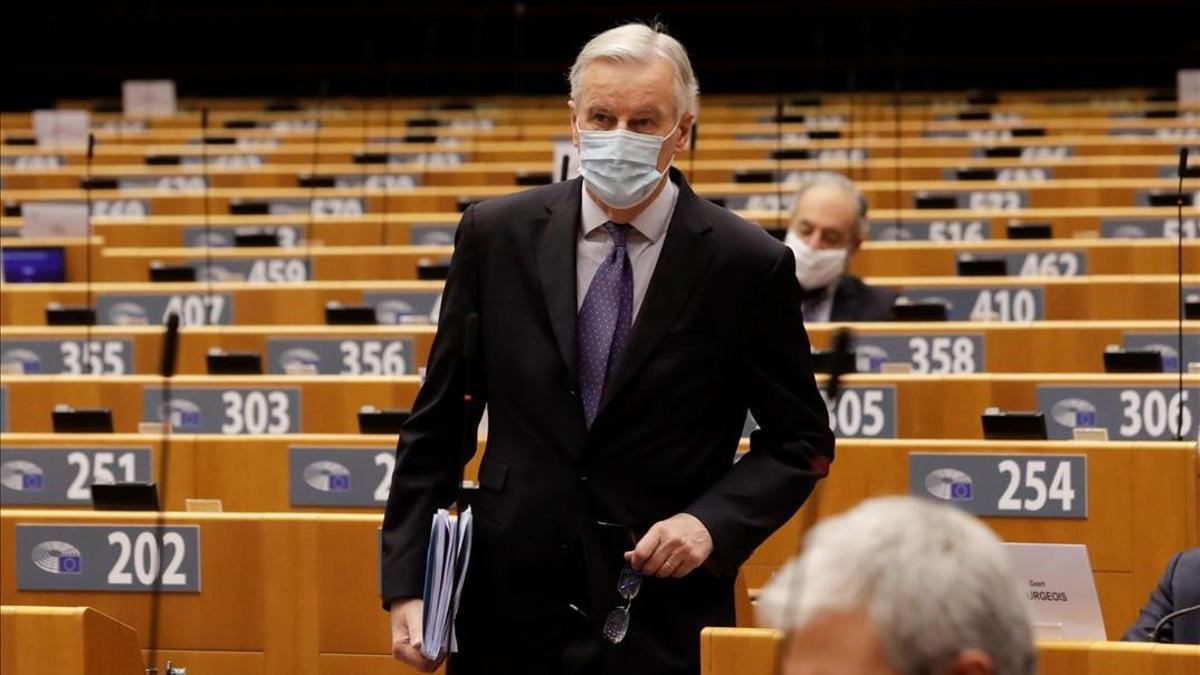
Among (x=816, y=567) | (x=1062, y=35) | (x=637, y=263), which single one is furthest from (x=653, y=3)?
(x=816, y=567)

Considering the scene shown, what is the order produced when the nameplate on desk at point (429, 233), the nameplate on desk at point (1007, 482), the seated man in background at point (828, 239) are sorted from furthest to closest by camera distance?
the nameplate on desk at point (429, 233) → the seated man in background at point (828, 239) → the nameplate on desk at point (1007, 482)

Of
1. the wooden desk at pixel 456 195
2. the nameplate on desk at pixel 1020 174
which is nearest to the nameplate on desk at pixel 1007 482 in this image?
the wooden desk at pixel 456 195

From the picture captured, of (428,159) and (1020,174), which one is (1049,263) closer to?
(1020,174)

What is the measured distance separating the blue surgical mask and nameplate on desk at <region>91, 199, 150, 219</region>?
8.81 metres

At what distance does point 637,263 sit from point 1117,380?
131 inches

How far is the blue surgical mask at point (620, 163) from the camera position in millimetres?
2879

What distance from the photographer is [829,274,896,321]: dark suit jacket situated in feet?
22.9

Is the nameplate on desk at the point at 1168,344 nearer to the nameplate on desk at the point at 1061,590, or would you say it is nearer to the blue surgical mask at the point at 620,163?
the nameplate on desk at the point at 1061,590

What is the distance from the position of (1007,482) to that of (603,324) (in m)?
2.40

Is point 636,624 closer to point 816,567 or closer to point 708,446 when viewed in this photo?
point 708,446

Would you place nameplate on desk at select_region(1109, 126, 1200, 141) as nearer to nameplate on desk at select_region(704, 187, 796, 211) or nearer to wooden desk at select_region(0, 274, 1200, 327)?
nameplate on desk at select_region(704, 187, 796, 211)

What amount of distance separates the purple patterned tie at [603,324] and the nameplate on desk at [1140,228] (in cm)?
690

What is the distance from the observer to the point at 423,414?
2.96 meters

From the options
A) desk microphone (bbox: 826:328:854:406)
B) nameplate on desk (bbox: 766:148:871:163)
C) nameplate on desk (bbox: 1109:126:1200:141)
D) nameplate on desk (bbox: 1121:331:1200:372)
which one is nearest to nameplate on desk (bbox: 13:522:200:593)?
desk microphone (bbox: 826:328:854:406)
